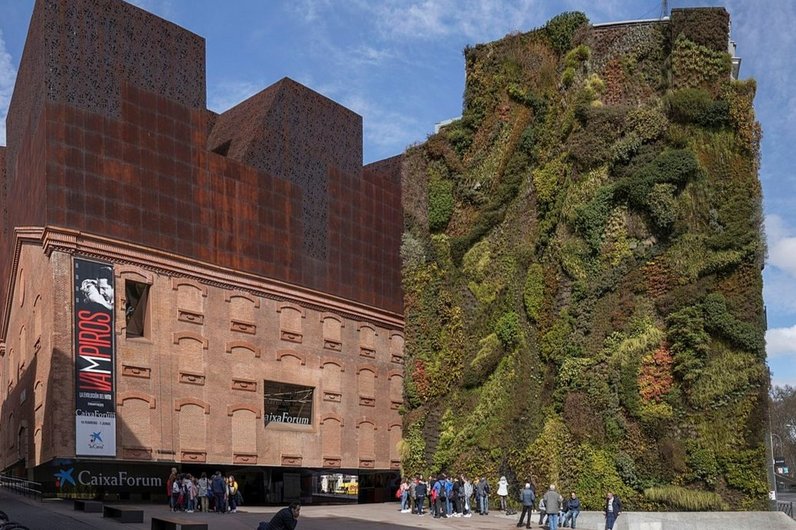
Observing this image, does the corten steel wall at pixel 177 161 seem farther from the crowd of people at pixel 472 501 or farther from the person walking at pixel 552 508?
the person walking at pixel 552 508

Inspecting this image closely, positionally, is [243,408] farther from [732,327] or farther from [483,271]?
[732,327]

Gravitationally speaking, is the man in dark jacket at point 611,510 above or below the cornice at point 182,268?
below

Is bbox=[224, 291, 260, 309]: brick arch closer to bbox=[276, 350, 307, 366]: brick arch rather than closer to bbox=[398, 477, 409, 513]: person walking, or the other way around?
bbox=[276, 350, 307, 366]: brick arch

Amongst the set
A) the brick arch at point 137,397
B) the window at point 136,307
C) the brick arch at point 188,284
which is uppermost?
the brick arch at point 188,284

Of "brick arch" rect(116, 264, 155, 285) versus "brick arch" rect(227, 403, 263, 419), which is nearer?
"brick arch" rect(116, 264, 155, 285)

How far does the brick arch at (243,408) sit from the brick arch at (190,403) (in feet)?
4.48

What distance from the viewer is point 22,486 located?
38.7 m

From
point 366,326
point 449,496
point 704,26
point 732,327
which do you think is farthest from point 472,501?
point 704,26

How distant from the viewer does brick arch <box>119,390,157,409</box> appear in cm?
3720

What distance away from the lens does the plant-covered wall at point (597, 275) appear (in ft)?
109

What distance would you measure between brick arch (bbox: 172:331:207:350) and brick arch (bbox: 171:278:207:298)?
1.90 meters

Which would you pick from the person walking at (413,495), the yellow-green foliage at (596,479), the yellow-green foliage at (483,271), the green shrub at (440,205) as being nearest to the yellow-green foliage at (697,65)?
the yellow-green foliage at (483,271)

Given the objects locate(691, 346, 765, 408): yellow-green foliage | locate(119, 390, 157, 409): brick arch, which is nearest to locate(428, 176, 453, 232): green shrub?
locate(691, 346, 765, 408): yellow-green foliage

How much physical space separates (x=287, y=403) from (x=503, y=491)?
1364 centimetres
